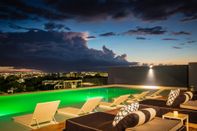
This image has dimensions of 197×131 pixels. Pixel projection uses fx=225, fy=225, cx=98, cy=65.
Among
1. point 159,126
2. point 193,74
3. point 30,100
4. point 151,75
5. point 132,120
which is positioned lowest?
point 30,100

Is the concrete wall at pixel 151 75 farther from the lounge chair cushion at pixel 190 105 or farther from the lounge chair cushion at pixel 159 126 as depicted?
the lounge chair cushion at pixel 159 126

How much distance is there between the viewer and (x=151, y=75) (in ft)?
53.3

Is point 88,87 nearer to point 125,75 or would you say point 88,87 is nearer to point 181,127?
point 125,75

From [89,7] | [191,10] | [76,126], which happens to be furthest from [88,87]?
[76,126]

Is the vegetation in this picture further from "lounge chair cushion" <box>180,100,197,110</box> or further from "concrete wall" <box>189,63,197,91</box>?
"lounge chair cushion" <box>180,100,197,110</box>

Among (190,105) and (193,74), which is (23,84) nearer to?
(190,105)

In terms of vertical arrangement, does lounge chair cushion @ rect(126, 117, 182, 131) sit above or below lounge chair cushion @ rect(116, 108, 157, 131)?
below

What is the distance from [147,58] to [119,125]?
53.1 ft

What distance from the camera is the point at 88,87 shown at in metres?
13.0

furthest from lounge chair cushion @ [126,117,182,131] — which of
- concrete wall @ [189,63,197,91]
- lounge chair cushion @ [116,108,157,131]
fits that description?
concrete wall @ [189,63,197,91]

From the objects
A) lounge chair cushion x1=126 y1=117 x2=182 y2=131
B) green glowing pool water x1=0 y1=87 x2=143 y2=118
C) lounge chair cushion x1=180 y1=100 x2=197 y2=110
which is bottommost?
green glowing pool water x1=0 y1=87 x2=143 y2=118

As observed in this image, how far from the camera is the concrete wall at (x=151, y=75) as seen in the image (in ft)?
48.6

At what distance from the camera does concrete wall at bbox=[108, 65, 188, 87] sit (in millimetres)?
14799

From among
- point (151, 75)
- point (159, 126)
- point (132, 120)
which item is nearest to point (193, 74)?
point (151, 75)
